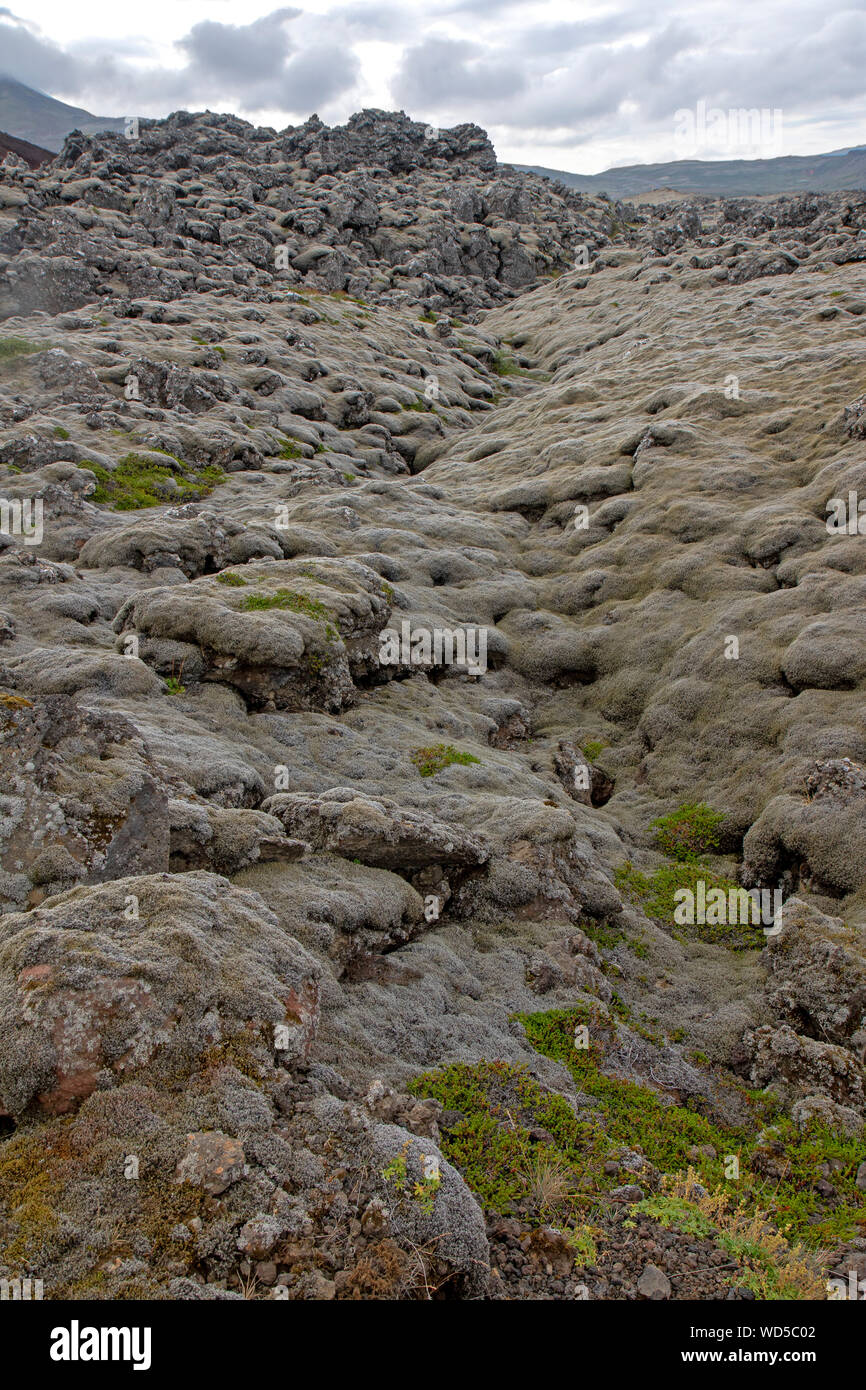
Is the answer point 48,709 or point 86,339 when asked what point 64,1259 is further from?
point 86,339

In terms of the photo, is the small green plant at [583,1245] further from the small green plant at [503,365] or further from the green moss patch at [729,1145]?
the small green plant at [503,365]

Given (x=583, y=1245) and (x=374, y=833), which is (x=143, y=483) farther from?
(x=583, y=1245)

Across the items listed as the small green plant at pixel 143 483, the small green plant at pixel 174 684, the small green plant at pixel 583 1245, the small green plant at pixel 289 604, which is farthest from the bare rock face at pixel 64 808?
the small green plant at pixel 143 483

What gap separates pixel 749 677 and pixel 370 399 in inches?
1696

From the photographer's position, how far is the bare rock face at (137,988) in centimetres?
751

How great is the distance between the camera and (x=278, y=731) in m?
19.6

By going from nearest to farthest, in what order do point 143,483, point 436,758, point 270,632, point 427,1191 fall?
point 427,1191, point 436,758, point 270,632, point 143,483

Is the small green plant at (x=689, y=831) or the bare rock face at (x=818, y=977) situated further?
the small green plant at (x=689, y=831)

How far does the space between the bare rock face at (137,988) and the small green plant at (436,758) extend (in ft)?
32.2

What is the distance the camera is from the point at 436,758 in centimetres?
2042

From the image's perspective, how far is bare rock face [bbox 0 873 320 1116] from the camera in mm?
7508

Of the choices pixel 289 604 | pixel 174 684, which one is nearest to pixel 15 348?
pixel 289 604

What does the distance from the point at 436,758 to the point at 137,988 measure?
504 inches
